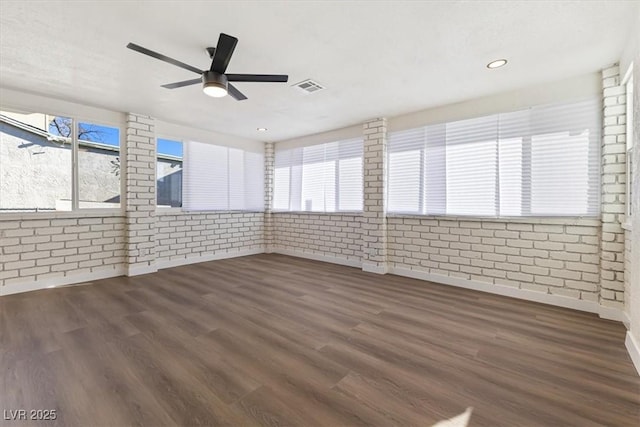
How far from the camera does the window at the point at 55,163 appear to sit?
12.1 feet

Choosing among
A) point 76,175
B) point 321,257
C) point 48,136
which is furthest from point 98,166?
point 321,257

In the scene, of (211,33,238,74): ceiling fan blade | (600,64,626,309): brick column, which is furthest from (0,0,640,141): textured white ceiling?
(600,64,626,309): brick column

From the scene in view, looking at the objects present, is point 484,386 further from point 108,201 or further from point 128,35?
point 108,201

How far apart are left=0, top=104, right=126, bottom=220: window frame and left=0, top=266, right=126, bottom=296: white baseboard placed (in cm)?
93

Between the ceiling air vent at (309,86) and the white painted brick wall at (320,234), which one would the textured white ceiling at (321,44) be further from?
the white painted brick wall at (320,234)

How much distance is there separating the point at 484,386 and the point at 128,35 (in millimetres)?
4023

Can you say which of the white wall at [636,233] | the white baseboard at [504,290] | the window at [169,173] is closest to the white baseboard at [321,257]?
the white baseboard at [504,290]

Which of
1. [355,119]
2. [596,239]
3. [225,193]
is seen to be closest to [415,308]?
[596,239]

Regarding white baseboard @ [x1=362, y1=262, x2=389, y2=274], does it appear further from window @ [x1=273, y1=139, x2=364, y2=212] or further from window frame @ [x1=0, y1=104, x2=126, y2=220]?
window frame @ [x1=0, y1=104, x2=126, y2=220]

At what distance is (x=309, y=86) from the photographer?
3494mm

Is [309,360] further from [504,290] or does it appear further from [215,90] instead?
[504,290]

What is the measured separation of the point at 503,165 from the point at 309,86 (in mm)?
2831

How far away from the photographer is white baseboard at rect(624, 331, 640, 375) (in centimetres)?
199

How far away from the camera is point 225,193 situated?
20.0 ft
